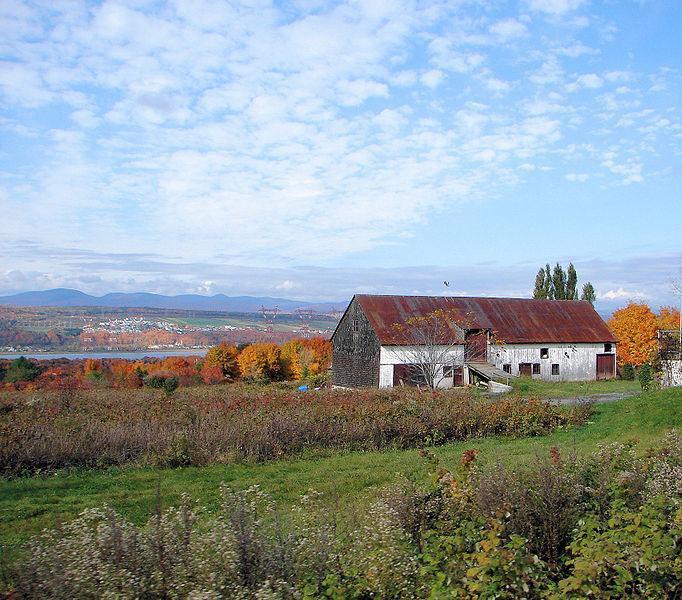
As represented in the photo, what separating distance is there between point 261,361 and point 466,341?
2192cm

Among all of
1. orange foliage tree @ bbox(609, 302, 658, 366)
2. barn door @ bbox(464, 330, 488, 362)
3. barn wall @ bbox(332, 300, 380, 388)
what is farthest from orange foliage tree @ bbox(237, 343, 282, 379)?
orange foliage tree @ bbox(609, 302, 658, 366)

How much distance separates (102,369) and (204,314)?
98.6 m

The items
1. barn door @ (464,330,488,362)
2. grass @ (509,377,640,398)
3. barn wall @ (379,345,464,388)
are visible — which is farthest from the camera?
barn door @ (464,330,488,362)

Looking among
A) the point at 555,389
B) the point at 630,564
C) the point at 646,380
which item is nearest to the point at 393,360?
the point at 555,389

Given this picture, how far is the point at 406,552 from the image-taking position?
4715 millimetres

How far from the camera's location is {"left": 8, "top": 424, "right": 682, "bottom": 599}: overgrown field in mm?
4031

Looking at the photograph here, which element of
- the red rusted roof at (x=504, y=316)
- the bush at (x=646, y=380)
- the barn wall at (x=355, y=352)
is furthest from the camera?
the red rusted roof at (x=504, y=316)

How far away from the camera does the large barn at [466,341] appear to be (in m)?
33.4

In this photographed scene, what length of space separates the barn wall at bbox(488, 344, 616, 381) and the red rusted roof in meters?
0.40

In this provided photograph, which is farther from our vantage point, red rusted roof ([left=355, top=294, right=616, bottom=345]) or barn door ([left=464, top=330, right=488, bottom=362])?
red rusted roof ([left=355, top=294, right=616, bottom=345])

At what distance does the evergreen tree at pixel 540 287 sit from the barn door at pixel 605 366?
12.4m

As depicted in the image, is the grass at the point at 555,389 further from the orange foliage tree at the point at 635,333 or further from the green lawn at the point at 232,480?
the orange foliage tree at the point at 635,333

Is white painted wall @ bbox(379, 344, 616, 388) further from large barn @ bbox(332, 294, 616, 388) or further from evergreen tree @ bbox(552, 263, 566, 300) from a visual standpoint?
evergreen tree @ bbox(552, 263, 566, 300)

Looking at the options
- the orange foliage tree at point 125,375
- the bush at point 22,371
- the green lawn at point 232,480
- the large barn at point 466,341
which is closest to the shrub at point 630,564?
the green lawn at point 232,480
